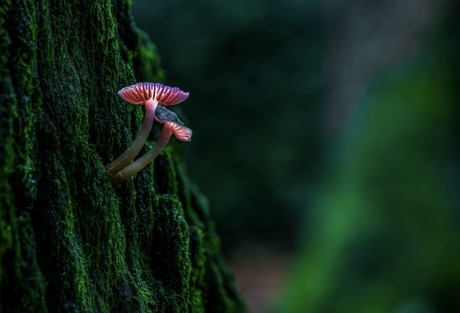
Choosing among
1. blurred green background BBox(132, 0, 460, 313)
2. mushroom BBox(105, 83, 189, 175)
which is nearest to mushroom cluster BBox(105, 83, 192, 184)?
mushroom BBox(105, 83, 189, 175)

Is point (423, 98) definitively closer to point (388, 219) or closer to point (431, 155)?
point (431, 155)

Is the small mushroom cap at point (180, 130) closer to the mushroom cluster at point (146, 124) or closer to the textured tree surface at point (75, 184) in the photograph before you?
the mushroom cluster at point (146, 124)

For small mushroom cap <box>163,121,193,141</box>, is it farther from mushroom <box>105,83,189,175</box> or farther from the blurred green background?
the blurred green background

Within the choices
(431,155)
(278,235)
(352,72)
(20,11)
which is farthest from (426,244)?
(278,235)

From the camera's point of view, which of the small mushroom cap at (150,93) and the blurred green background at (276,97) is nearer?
the small mushroom cap at (150,93)

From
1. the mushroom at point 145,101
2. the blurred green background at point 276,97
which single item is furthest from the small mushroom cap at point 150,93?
the blurred green background at point 276,97

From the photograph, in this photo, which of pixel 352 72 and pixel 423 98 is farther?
pixel 352 72

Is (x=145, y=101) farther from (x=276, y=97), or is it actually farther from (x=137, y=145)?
(x=276, y=97)
